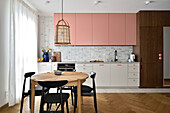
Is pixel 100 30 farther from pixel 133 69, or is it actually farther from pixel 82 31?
pixel 133 69

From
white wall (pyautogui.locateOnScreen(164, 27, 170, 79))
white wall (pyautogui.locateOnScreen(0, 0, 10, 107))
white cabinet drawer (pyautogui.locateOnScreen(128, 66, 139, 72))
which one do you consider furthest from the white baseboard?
white wall (pyautogui.locateOnScreen(0, 0, 10, 107))

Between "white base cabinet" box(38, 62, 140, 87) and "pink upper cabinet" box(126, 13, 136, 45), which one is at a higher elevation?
"pink upper cabinet" box(126, 13, 136, 45)

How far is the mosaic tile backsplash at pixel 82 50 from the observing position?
5656 millimetres

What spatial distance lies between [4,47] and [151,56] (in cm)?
454

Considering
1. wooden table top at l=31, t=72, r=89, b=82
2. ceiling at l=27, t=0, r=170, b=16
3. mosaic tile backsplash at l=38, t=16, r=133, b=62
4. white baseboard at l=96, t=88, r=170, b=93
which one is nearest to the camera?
wooden table top at l=31, t=72, r=89, b=82

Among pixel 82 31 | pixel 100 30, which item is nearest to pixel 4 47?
pixel 82 31

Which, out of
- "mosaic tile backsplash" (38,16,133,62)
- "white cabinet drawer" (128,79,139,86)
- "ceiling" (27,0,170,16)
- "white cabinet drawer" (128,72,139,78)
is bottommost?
"white cabinet drawer" (128,79,139,86)

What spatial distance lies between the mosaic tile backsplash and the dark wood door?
0.73 meters

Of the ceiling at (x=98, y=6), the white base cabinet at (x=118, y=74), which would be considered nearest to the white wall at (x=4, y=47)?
the ceiling at (x=98, y=6)

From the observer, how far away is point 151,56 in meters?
5.01

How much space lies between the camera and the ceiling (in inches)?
168

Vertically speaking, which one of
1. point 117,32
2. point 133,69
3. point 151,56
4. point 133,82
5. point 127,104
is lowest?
point 127,104

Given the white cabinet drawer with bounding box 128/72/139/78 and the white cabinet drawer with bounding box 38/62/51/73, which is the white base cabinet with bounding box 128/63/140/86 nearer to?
the white cabinet drawer with bounding box 128/72/139/78

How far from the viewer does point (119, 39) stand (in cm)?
531
